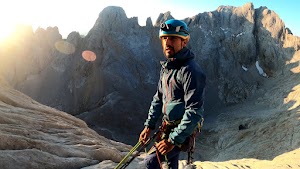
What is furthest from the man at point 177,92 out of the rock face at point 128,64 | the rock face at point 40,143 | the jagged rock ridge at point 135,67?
the rock face at point 128,64

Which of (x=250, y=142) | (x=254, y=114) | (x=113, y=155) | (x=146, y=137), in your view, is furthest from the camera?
(x=254, y=114)

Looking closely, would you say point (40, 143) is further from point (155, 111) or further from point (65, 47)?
point (65, 47)

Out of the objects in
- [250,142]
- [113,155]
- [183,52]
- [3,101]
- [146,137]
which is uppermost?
[183,52]

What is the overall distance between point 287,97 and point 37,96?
36.8 m

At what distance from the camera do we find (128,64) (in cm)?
4709

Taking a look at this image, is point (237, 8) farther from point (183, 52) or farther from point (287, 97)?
point (183, 52)

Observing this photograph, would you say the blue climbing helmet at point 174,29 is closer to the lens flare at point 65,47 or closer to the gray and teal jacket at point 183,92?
the gray and teal jacket at point 183,92

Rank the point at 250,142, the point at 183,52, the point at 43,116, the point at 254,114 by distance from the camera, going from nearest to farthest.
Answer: the point at 183,52 → the point at 43,116 → the point at 250,142 → the point at 254,114

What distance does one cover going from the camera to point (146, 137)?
4777 millimetres

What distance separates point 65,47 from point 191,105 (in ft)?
160

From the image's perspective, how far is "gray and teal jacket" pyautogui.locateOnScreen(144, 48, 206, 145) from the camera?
3.95 m

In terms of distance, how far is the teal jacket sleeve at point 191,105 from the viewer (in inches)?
154

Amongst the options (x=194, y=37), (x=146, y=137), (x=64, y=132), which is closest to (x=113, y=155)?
(x=64, y=132)

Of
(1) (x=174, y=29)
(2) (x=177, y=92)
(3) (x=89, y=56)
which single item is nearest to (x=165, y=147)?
(2) (x=177, y=92)
